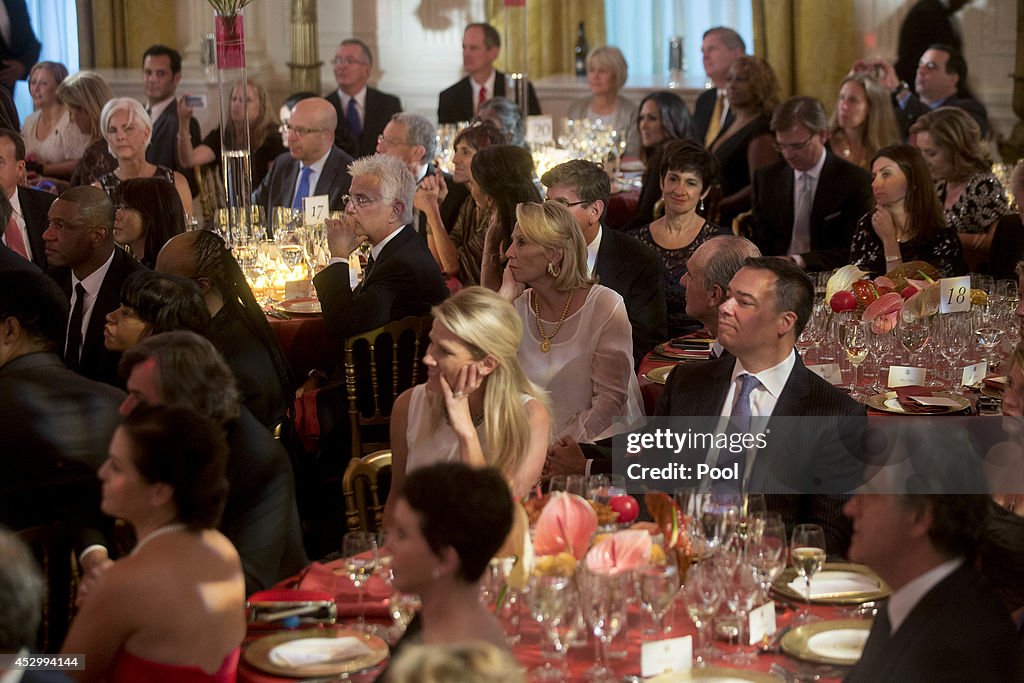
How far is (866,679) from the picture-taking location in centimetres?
200

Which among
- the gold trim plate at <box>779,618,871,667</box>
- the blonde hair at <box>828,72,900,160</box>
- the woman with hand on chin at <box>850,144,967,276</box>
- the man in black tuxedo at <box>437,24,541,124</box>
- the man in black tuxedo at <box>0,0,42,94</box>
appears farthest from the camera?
the man in black tuxedo at <box>0,0,42,94</box>

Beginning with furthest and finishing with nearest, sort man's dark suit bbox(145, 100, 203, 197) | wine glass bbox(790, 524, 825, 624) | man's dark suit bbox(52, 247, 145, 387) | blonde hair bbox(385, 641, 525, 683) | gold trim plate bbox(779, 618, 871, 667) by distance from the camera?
man's dark suit bbox(145, 100, 203, 197) < man's dark suit bbox(52, 247, 145, 387) < wine glass bbox(790, 524, 825, 624) < gold trim plate bbox(779, 618, 871, 667) < blonde hair bbox(385, 641, 525, 683)

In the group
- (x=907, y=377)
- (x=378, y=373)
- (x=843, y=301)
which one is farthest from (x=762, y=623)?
(x=378, y=373)

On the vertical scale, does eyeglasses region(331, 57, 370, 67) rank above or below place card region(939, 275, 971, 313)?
above

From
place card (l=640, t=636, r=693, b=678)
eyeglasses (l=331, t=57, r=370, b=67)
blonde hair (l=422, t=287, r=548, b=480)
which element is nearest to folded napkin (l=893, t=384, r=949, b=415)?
blonde hair (l=422, t=287, r=548, b=480)

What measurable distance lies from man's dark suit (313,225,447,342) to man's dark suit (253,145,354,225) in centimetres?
207

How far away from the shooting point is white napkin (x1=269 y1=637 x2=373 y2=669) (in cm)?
230

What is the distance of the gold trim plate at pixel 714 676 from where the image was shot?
216cm

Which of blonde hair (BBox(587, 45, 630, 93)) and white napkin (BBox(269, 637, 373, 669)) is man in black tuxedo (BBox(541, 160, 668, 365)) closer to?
white napkin (BBox(269, 637, 373, 669))

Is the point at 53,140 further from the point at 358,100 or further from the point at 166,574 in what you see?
the point at 166,574

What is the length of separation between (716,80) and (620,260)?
5.89 metres

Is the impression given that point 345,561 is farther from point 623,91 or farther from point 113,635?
point 623,91

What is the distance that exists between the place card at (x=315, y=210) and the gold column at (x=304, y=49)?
5.28m

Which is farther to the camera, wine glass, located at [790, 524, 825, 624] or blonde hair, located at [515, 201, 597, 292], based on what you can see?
blonde hair, located at [515, 201, 597, 292]
